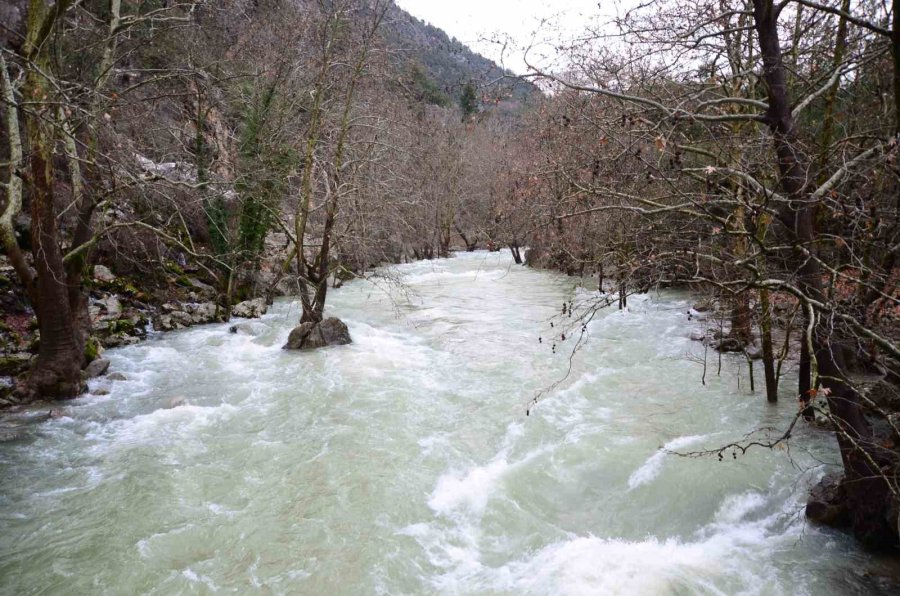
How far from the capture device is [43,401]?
319 inches

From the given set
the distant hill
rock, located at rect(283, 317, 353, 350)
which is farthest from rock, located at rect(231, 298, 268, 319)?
the distant hill

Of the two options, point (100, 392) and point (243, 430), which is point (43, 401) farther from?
point (243, 430)

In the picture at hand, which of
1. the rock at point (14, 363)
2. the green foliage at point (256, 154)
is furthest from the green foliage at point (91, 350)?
the green foliage at point (256, 154)

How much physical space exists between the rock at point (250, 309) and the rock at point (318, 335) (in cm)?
361

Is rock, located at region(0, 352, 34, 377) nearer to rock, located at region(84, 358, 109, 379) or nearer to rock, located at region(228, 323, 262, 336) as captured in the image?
rock, located at region(84, 358, 109, 379)

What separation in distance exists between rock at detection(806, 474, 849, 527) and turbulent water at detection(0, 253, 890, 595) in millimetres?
129

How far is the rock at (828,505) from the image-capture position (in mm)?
4898

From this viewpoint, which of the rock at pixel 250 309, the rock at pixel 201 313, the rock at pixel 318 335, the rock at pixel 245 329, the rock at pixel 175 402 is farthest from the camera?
the rock at pixel 250 309

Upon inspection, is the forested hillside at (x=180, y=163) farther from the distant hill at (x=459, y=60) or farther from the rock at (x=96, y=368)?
the rock at (x=96, y=368)

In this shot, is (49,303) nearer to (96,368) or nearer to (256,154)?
(96,368)

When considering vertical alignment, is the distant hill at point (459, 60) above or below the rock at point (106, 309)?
above

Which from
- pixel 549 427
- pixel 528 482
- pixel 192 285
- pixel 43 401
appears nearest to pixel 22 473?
pixel 43 401

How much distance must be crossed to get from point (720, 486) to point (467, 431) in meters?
3.12

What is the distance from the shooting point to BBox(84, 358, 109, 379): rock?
920 cm
